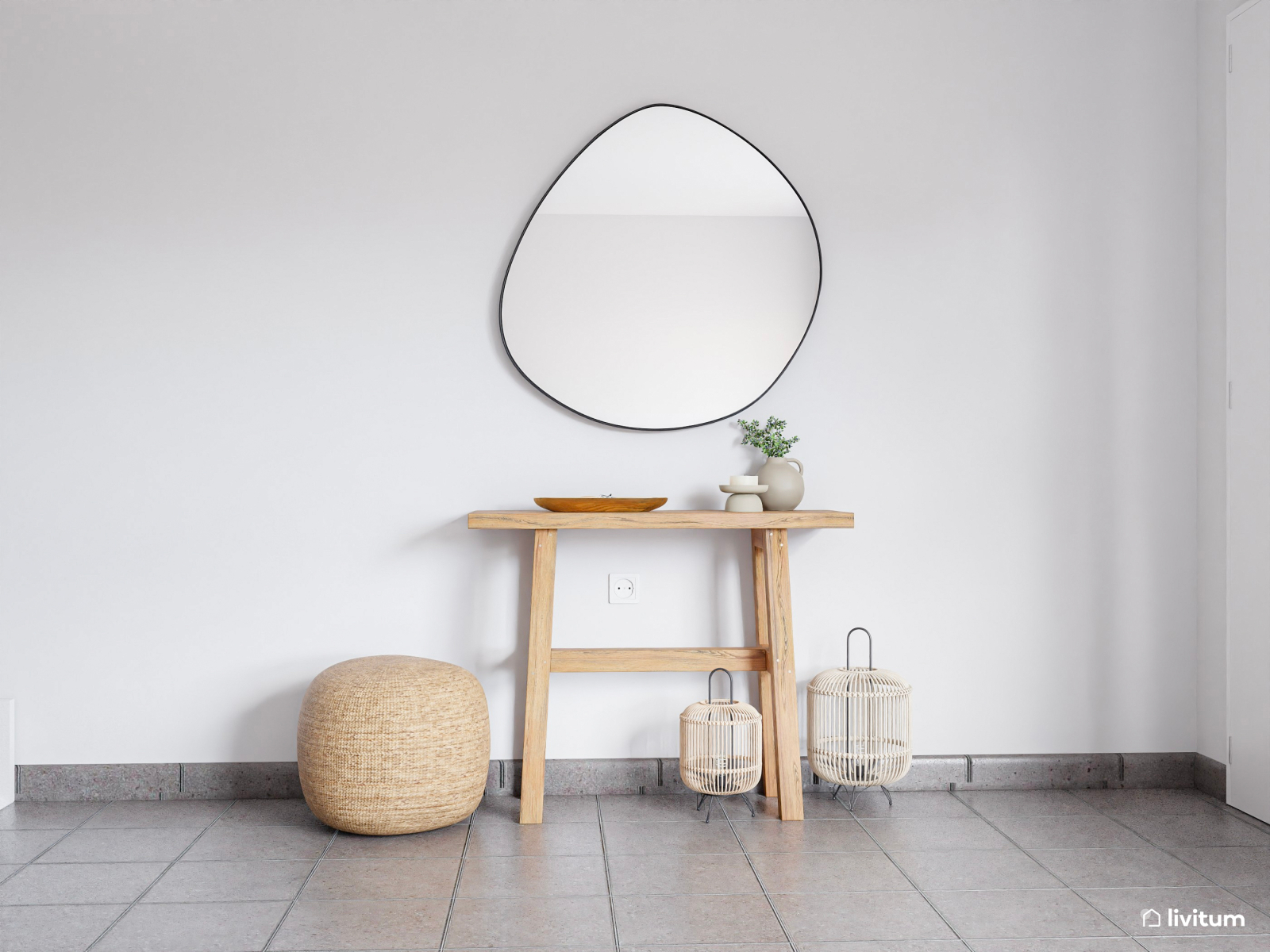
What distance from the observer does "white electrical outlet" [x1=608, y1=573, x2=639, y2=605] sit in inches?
108

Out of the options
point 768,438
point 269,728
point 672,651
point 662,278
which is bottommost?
point 269,728

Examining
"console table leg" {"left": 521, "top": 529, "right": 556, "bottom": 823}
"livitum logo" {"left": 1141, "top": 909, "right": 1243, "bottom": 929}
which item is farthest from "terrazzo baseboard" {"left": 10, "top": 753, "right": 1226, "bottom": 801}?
"livitum logo" {"left": 1141, "top": 909, "right": 1243, "bottom": 929}

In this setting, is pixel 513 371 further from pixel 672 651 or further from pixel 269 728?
pixel 269 728

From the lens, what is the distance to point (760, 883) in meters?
2.06

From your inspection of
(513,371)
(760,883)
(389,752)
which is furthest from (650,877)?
(513,371)

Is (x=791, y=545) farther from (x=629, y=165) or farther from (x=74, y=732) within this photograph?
(x=74, y=732)

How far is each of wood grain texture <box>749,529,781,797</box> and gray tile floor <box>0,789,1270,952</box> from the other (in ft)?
0.27

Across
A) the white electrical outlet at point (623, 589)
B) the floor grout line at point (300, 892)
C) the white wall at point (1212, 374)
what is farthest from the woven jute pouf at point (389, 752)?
the white wall at point (1212, 374)

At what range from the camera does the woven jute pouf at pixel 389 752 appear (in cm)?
228

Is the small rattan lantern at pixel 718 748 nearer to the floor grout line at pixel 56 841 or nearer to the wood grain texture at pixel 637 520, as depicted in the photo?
the wood grain texture at pixel 637 520

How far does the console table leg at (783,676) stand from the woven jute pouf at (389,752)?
789mm

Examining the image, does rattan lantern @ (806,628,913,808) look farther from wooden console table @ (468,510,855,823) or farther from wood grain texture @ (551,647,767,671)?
wood grain texture @ (551,647,767,671)

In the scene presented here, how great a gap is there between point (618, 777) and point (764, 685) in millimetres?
501

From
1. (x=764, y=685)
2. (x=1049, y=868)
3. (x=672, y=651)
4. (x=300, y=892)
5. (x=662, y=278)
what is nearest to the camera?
(x=300, y=892)
